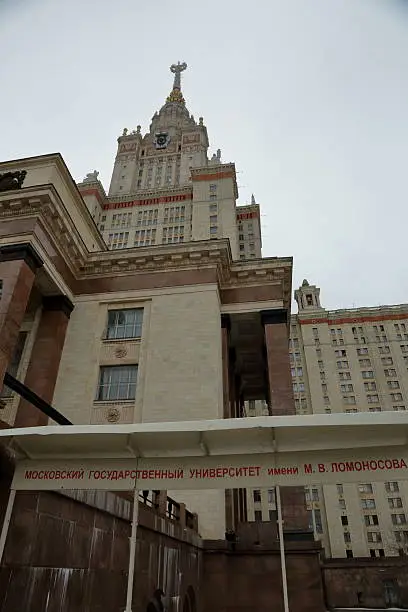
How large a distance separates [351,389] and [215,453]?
3270 inches

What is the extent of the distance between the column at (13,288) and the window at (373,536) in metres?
69.7

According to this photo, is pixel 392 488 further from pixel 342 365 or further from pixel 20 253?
pixel 20 253

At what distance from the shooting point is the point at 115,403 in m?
18.8

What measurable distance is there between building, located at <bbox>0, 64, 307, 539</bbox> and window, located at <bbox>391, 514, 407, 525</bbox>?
180ft

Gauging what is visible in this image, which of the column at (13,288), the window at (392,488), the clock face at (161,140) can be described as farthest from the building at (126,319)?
the clock face at (161,140)

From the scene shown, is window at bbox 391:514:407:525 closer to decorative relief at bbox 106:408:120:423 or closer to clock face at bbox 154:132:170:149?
decorative relief at bbox 106:408:120:423

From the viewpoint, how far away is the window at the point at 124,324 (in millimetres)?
20891

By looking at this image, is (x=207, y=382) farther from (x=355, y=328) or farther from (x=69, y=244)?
(x=355, y=328)

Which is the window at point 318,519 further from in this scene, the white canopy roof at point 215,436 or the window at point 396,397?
the white canopy roof at point 215,436

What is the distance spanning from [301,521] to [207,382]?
6471 millimetres

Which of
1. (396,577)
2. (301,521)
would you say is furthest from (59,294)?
(396,577)

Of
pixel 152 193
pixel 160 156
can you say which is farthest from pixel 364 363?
pixel 160 156

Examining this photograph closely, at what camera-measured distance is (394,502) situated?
6769 cm

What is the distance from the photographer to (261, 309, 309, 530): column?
15206 millimetres
